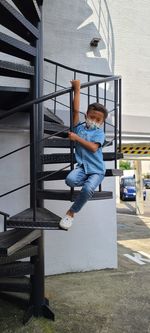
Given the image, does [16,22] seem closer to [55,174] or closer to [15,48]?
[15,48]

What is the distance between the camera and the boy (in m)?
2.78

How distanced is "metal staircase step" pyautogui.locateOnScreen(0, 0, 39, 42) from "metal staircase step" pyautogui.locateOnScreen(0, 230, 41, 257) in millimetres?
1854

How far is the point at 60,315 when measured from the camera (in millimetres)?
3658

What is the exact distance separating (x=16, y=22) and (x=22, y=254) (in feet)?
6.73

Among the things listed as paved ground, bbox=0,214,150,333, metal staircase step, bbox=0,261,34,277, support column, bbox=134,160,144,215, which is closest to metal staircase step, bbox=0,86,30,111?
metal staircase step, bbox=0,261,34,277

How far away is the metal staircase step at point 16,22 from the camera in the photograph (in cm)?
284

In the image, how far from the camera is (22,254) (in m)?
3.17

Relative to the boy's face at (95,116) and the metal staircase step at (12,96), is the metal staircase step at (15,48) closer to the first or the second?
the metal staircase step at (12,96)

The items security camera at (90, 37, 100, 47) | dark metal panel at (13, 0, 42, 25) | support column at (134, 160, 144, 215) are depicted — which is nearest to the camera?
dark metal panel at (13, 0, 42, 25)

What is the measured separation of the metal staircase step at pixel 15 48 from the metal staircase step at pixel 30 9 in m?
0.41

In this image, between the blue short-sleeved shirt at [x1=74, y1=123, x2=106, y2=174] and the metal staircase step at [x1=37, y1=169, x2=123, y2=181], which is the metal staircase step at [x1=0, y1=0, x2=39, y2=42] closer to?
the blue short-sleeved shirt at [x1=74, y1=123, x2=106, y2=174]

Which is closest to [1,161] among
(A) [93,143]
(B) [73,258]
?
(B) [73,258]

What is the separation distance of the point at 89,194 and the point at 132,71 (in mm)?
3887

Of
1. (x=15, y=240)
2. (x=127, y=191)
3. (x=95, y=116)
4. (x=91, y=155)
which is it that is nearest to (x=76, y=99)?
(x=95, y=116)
